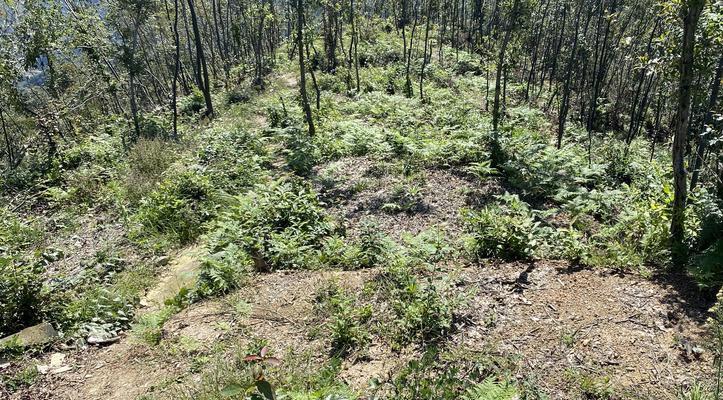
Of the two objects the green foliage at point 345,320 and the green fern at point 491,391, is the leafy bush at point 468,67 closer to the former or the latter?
the green foliage at point 345,320

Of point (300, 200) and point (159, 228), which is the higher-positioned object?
point (300, 200)

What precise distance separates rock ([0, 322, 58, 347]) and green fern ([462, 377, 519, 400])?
504 centimetres

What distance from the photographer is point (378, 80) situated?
83.3 ft

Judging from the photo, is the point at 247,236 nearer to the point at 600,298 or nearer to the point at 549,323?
the point at 549,323

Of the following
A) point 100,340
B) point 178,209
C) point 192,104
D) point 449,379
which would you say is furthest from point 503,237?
point 192,104

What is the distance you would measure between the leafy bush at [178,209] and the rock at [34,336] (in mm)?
2885

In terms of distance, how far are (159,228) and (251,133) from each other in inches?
249

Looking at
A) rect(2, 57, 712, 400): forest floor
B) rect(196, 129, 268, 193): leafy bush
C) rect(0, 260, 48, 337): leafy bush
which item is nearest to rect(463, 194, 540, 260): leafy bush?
rect(2, 57, 712, 400): forest floor

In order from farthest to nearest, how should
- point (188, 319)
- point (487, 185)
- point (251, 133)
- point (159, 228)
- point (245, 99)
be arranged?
1. point (245, 99)
2. point (251, 133)
3. point (487, 185)
4. point (159, 228)
5. point (188, 319)

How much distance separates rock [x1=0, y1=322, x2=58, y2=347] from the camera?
4820mm

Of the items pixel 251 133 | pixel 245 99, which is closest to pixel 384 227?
pixel 251 133

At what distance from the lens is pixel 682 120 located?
17.6 ft

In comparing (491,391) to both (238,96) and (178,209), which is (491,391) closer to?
(178,209)

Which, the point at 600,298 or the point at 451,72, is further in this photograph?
the point at 451,72
